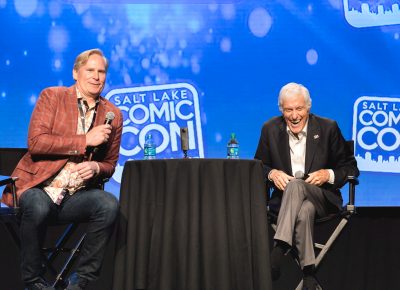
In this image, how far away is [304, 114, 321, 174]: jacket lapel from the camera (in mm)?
3680

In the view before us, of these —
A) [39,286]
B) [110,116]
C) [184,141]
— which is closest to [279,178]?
[184,141]

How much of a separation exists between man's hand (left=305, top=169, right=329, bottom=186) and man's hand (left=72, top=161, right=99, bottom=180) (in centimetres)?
118

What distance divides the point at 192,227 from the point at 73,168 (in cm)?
72

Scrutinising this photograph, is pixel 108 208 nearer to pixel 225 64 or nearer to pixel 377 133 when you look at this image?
pixel 225 64

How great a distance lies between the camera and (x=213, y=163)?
3090 mm

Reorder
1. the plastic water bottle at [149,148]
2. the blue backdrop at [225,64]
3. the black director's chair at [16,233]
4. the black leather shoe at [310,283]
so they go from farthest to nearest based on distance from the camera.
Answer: the blue backdrop at [225,64]
the plastic water bottle at [149,148]
the black leather shoe at [310,283]
the black director's chair at [16,233]

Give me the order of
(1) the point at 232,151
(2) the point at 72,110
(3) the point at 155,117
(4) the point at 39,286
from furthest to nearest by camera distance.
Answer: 1. (3) the point at 155,117
2. (1) the point at 232,151
3. (2) the point at 72,110
4. (4) the point at 39,286

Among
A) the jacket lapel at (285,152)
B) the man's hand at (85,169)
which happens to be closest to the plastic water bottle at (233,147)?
the jacket lapel at (285,152)

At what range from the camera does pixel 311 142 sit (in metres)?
3.70

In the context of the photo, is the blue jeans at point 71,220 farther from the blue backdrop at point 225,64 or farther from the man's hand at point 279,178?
the blue backdrop at point 225,64

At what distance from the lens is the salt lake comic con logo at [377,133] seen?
4324mm

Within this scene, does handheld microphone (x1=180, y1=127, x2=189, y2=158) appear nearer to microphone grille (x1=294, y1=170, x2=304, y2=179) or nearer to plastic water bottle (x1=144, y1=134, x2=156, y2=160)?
plastic water bottle (x1=144, y1=134, x2=156, y2=160)

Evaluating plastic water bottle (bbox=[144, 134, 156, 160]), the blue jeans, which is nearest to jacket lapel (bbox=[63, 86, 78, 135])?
the blue jeans

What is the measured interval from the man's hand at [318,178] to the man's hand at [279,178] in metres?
0.10
